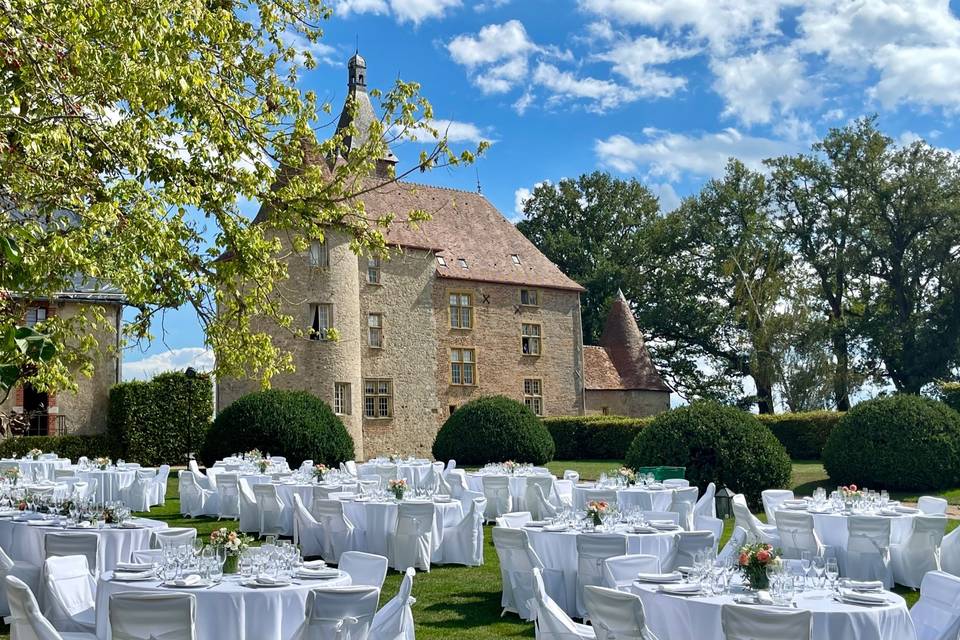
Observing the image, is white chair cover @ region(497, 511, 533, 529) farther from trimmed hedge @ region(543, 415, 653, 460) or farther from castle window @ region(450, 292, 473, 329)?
castle window @ region(450, 292, 473, 329)

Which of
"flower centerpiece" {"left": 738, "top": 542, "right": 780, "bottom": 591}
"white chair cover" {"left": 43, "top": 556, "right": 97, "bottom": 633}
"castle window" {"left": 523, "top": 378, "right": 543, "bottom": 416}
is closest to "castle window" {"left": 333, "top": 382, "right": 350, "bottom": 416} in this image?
"castle window" {"left": 523, "top": 378, "right": 543, "bottom": 416}

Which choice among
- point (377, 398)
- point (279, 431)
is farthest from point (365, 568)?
point (377, 398)

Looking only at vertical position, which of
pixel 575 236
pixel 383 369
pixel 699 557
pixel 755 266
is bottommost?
pixel 699 557

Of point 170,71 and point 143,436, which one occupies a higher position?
point 170,71

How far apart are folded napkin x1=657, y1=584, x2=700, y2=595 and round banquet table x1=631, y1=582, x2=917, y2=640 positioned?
0.14 feet

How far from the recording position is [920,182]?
1626 inches

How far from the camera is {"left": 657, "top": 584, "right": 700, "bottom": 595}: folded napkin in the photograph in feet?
22.1

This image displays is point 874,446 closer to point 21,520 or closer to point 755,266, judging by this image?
point 21,520

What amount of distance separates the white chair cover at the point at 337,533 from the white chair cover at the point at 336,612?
19.5ft

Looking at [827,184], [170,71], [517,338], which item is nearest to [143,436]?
[517,338]

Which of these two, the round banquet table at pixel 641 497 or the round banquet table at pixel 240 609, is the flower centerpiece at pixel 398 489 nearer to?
the round banquet table at pixel 641 497

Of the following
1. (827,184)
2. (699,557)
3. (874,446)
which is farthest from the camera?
(827,184)

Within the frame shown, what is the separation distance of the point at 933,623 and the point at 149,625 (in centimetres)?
523

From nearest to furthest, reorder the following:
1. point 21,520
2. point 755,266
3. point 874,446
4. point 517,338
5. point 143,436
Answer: point 21,520
point 874,446
point 143,436
point 517,338
point 755,266
